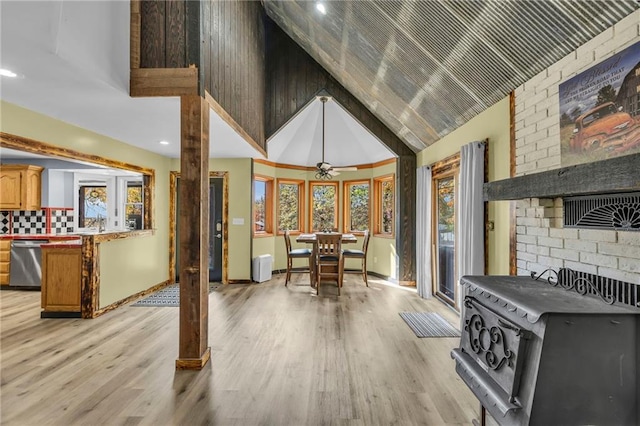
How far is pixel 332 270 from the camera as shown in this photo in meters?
5.22

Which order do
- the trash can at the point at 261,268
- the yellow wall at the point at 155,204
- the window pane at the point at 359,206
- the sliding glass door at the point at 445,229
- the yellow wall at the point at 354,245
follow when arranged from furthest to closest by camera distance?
the window pane at the point at 359,206, the yellow wall at the point at 354,245, the trash can at the point at 261,268, the sliding glass door at the point at 445,229, the yellow wall at the point at 155,204

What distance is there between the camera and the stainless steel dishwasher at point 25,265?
16.6ft

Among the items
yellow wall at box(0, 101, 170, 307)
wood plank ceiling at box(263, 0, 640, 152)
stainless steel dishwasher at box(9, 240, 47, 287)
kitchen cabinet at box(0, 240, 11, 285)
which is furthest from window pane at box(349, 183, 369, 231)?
Answer: kitchen cabinet at box(0, 240, 11, 285)

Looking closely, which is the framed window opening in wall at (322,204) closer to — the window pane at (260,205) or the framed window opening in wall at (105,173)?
the window pane at (260,205)

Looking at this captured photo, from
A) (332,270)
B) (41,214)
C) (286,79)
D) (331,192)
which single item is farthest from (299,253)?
(41,214)

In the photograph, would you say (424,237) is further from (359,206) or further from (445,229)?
(359,206)

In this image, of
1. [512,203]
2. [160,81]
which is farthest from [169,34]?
[512,203]

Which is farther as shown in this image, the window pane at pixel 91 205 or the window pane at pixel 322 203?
the window pane at pixel 322 203

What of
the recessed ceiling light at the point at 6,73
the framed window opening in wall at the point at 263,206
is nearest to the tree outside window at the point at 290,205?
the framed window opening in wall at the point at 263,206

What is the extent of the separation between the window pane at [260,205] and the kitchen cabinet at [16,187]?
12.6ft

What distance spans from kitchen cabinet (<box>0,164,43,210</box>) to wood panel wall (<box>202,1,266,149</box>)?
4141mm

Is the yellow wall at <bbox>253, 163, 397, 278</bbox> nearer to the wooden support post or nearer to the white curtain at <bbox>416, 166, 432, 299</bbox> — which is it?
the white curtain at <bbox>416, 166, 432, 299</bbox>

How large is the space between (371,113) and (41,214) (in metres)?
6.19

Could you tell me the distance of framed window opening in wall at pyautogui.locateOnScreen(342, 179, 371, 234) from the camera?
679cm
